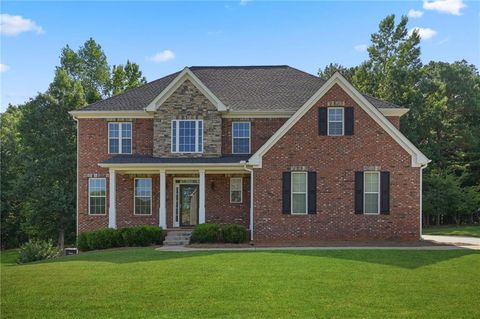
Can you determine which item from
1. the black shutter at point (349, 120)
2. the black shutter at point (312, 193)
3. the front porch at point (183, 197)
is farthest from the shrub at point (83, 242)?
the black shutter at point (349, 120)

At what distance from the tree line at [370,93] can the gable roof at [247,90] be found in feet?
38.3

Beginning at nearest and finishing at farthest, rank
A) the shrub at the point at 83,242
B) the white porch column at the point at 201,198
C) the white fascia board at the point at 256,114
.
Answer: the shrub at the point at 83,242, the white porch column at the point at 201,198, the white fascia board at the point at 256,114

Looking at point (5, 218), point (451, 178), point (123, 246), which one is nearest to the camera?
point (123, 246)

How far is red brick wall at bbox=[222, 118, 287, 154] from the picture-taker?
25.8 meters

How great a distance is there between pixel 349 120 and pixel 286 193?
4.13 m

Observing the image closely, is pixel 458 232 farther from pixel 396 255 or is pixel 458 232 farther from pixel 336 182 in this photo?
pixel 396 255

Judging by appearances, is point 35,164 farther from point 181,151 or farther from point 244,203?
point 244,203

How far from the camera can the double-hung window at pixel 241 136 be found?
2592 cm

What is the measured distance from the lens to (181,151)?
25.3 m

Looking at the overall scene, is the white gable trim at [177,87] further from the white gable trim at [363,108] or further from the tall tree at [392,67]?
the tall tree at [392,67]

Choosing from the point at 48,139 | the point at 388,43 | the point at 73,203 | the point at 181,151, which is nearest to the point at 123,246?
the point at 181,151

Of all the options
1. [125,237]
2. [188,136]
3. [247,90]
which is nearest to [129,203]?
[125,237]

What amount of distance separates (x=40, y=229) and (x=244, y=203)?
1813 cm

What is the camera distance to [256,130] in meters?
25.9
